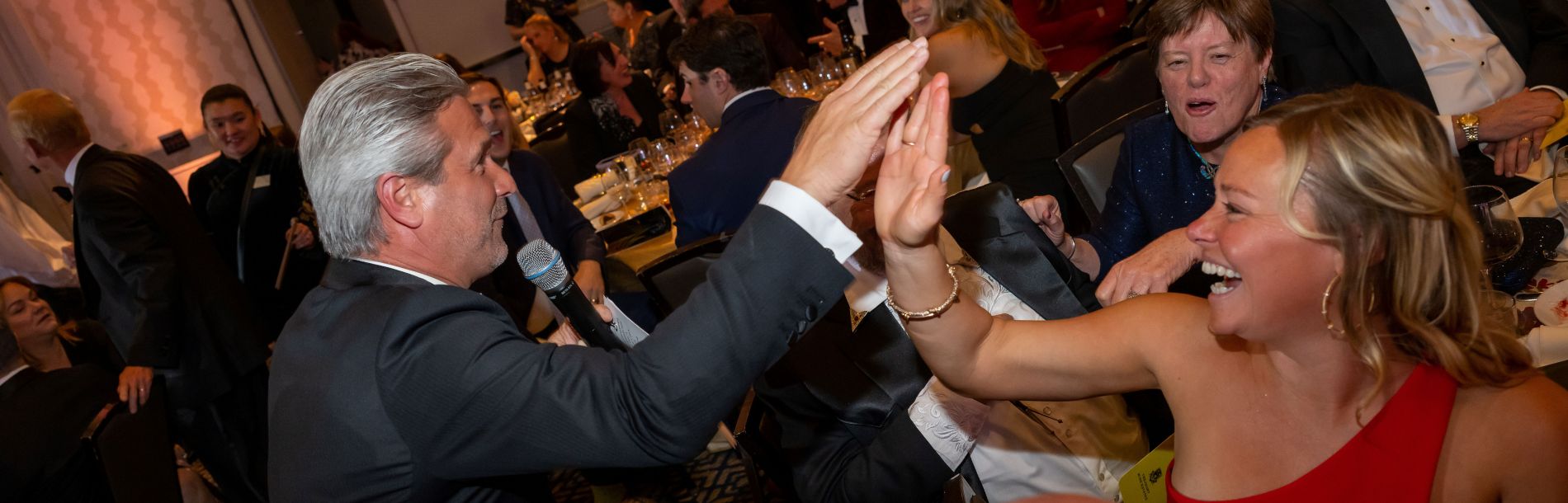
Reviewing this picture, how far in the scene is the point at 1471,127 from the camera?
2.29 m

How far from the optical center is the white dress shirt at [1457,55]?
272cm

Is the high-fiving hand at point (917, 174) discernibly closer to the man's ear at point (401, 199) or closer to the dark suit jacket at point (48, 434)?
the man's ear at point (401, 199)

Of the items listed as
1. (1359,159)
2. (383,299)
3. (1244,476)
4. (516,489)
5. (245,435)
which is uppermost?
(383,299)

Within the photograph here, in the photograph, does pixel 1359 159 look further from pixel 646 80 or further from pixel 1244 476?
pixel 646 80

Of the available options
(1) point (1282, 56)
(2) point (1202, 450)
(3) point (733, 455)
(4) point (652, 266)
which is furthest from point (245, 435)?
(1) point (1282, 56)

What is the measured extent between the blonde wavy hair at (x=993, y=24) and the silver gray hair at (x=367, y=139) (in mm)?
2794

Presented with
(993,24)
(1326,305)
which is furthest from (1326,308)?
(993,24)

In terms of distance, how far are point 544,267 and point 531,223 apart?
1931mm

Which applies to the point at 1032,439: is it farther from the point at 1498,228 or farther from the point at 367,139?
the point at 367,139

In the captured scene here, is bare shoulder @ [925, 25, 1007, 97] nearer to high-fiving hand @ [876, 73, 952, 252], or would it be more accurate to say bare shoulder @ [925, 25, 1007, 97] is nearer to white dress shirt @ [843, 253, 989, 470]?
white dress shirt @ [843, 253, 989, 470]

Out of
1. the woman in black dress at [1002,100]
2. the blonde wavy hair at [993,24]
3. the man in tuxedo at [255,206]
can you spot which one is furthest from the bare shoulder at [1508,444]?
the man in tuxedo at [255,206]

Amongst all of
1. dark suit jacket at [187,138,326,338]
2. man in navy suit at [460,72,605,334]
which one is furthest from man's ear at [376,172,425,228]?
dark suit jacket at [187,138,326,338]

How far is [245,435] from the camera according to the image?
4.42m

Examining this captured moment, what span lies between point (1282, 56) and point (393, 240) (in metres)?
2.78
